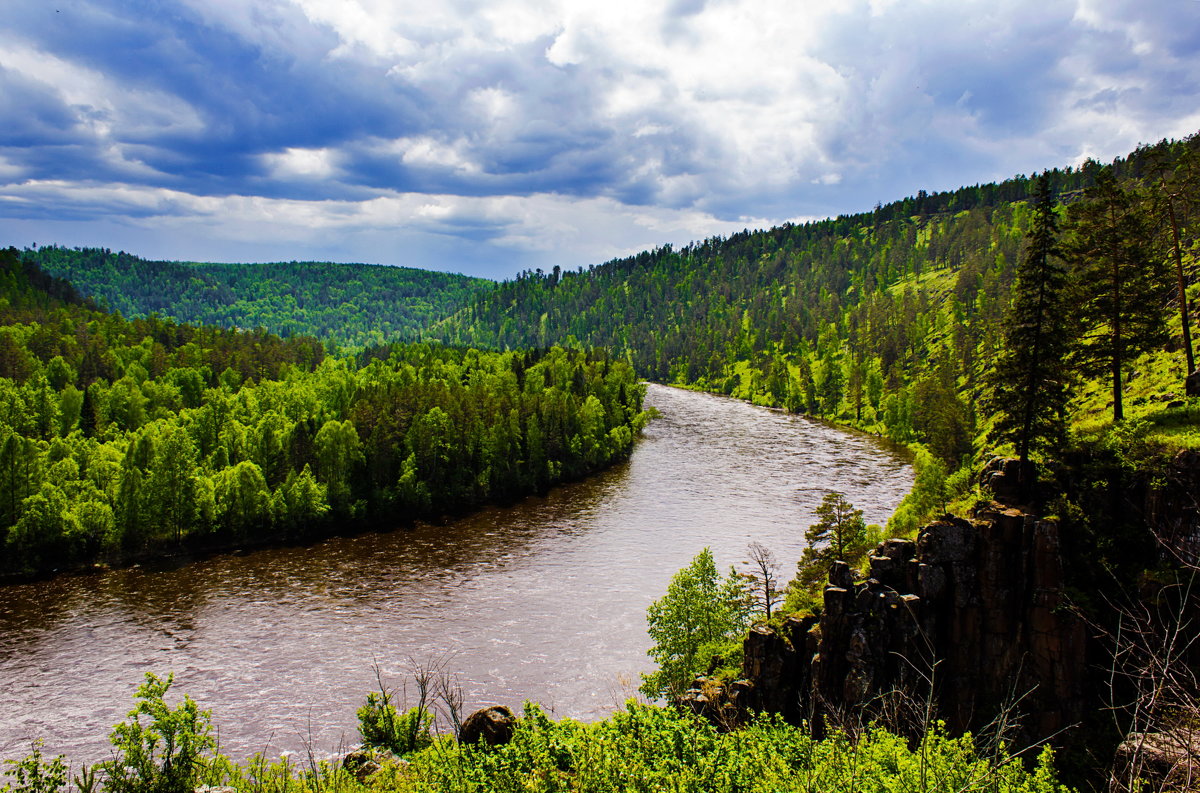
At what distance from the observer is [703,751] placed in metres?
22.2

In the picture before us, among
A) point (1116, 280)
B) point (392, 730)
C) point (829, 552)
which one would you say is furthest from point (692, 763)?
point (1116, 280)

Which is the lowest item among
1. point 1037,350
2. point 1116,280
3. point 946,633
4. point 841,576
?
point 946,633

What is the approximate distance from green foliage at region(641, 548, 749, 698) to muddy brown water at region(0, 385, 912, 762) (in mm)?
3803

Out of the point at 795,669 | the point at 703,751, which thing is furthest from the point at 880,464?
the point at 703,751

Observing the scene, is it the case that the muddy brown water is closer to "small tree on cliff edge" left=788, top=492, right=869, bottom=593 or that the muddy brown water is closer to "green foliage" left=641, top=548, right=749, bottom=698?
"green foliage" left=641, top=548, right=749, bottom=698

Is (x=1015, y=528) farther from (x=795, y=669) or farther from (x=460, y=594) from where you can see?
(x=460, y=594)

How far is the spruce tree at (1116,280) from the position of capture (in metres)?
34.3

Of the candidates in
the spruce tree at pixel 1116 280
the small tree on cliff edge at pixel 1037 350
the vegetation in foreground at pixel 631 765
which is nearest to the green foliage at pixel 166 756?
the vegetation in foreground at pixel 631 765

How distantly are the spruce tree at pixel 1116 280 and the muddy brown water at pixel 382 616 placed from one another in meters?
28.4

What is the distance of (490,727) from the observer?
28.0m

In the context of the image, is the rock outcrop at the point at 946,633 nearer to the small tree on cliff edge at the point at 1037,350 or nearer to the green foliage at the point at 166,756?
the small tree on cliff edge at the point at 1037,350

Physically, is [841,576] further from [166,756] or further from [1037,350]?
[166,756]

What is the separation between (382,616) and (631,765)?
35.5 m

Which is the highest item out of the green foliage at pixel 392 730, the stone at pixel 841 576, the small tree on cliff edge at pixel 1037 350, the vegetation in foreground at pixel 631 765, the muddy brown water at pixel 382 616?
the small tree on cliff edge at pixel 1037 350
